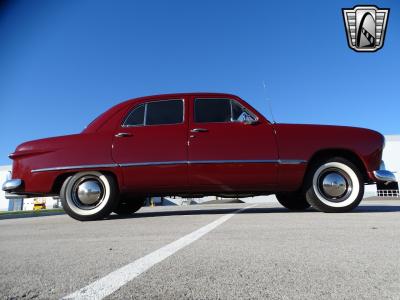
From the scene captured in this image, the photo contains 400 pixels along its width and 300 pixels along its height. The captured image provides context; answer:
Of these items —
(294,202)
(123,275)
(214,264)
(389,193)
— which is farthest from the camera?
(389,193)

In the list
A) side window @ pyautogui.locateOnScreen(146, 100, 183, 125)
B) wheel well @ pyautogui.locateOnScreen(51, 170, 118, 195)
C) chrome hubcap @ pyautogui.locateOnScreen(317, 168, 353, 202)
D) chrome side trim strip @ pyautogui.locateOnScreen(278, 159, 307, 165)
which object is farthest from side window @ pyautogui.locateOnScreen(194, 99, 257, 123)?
wheel well @ pyautogui.locateOnScreen(51, 170, 118, 195)

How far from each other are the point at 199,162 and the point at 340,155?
6.80 feet

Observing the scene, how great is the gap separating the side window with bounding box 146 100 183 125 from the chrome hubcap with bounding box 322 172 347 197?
7.36 feet

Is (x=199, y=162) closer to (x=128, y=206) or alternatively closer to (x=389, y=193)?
(x=128, y=206)

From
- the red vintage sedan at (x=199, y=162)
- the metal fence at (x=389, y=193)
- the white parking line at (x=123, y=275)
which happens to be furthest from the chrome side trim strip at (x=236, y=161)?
the metal fence at (x=389, y=193)

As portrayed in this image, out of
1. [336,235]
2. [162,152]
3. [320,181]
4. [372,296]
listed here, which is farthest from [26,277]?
[320,181]

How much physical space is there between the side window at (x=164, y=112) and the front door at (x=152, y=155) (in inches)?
2.6

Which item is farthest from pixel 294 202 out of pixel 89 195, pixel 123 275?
pixel 123 275

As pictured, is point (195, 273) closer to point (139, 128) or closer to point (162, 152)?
point (162, 152)

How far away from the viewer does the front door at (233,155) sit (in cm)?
429

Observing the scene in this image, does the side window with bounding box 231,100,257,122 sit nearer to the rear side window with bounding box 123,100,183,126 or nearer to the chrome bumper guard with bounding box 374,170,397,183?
the rear side window with bounding box 123,100,183,126

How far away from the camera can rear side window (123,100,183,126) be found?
15.0 ft

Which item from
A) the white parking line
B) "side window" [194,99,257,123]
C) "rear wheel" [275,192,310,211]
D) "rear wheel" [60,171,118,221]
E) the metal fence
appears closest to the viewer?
the white parking line

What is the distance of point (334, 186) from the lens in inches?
171
